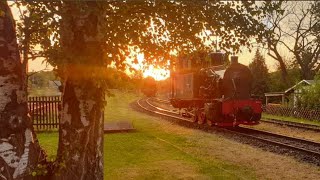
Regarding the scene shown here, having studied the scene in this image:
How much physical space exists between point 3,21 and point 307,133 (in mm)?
15540

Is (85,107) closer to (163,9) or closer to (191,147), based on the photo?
(163,9)

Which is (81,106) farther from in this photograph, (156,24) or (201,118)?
(201,118)

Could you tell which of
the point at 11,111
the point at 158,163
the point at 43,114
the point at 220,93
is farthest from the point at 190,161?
the point at 43,114

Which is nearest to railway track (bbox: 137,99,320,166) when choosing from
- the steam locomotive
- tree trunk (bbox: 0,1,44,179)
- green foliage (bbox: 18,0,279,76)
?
the steam locomotive

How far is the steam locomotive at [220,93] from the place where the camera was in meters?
16.6

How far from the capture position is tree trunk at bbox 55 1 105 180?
494 cm

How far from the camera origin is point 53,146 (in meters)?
11.7

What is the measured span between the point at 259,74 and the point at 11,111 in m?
46.7

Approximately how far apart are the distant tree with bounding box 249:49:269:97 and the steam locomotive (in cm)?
2332

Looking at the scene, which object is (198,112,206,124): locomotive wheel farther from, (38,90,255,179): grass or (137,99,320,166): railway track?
(38,90,255,179): grass

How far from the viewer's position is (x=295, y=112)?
26.9 m

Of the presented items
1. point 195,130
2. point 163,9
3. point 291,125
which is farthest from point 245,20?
point 291,125

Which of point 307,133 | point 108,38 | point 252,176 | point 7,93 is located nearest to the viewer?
point 7,93

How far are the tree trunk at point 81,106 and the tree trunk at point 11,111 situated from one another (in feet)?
1.83
